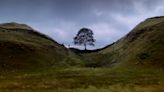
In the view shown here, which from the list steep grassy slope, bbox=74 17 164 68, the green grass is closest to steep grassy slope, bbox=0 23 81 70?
steep grassy slope, bbox=74 17 164 68

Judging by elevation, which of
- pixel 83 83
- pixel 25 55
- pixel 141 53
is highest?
pixel 25 55

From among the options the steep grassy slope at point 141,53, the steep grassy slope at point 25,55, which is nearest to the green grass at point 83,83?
the steep grassy slope at point 141,53

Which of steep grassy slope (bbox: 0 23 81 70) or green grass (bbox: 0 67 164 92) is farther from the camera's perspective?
steep grassy slope (bbox: 0 23 81 70)

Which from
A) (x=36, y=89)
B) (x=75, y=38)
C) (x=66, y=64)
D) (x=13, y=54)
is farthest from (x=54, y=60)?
(x=75, y=38)

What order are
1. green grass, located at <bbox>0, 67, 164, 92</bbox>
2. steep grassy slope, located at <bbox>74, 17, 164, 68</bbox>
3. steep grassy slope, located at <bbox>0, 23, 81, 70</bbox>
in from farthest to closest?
steep grassy slope, located at <bbox>0, 23, 81, 70</bbox> < steep grassy slope, located at <bbox>74, 17, 164, 68</bbox> < green grass, located at <bbox>0, 67, 164, 92</bbox>

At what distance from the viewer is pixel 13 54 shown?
104 metres

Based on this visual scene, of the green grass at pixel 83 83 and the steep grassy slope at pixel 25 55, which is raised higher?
the steep grassy slope at pixel 25 55

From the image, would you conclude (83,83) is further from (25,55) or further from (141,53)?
(25,55)

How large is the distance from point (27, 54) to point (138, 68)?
111 ft

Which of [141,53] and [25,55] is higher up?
[25,55]

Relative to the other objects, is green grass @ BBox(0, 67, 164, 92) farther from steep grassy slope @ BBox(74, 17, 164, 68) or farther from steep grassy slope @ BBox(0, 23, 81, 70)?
steep grassy slope @ BBox(0, 23, 81, 70)

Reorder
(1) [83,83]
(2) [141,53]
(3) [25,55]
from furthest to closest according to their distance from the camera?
(3) [25,55] → (2) [141,53] → (1) [83,83]

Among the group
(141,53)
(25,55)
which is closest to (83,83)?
(141,53)

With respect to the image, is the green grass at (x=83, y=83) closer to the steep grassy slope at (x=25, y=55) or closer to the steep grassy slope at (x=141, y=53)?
the steep grassy slope at (x=141, y=53)
